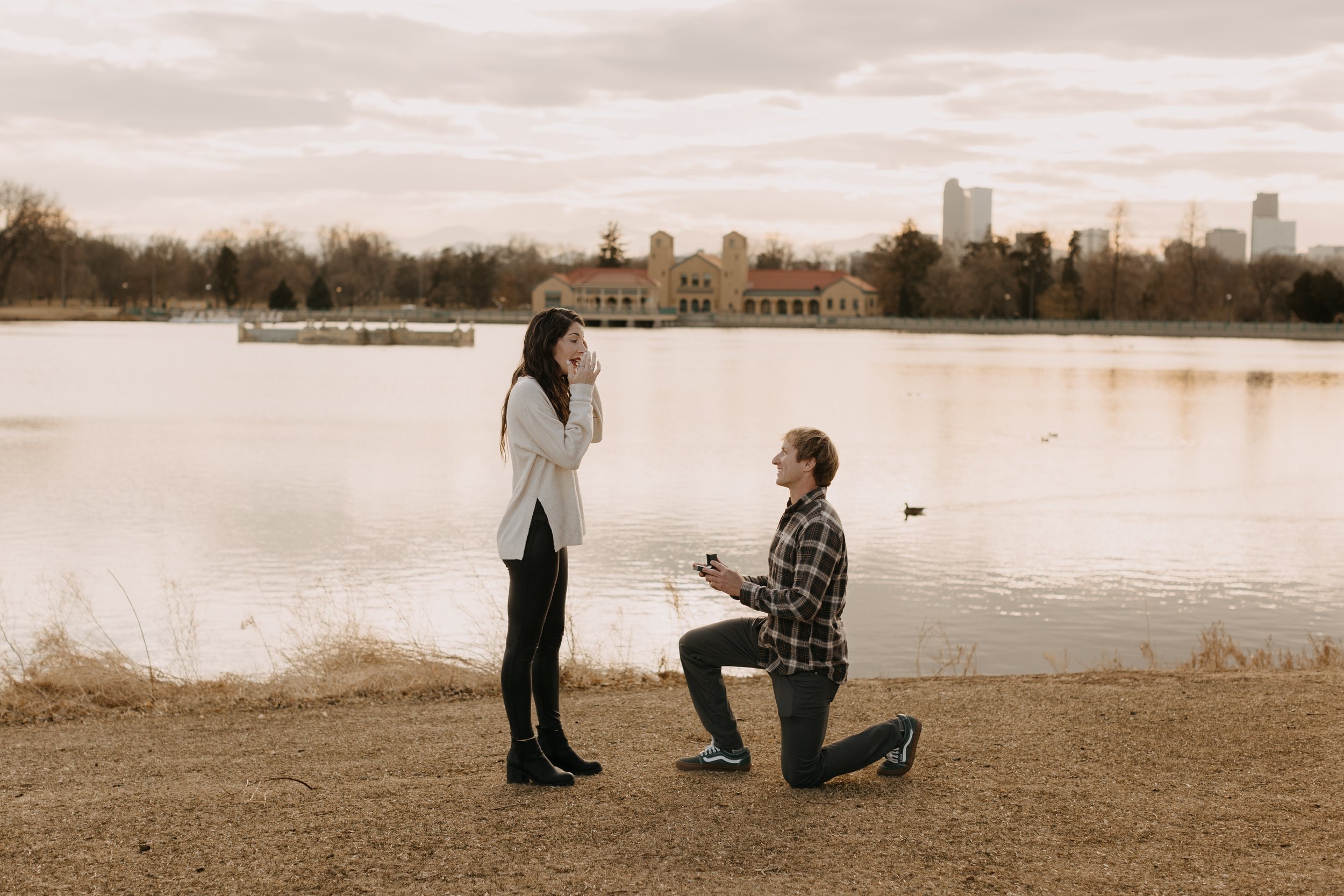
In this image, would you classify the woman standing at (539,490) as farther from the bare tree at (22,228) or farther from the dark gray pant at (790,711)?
the bare tree at (22,228)

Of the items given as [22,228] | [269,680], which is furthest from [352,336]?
[269,680]

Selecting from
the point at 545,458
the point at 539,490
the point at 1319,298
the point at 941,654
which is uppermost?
the point at 1319,298

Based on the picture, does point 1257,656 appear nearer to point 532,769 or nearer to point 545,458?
point 532,769

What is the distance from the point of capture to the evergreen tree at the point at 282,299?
140500 mm

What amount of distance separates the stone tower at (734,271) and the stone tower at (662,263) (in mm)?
6684

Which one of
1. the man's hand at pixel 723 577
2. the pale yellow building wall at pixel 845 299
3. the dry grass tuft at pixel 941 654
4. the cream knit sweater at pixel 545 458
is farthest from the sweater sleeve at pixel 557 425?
the pale yellow building wall at pixel 845 299

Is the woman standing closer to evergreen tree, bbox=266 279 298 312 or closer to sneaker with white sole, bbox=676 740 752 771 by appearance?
sneaker with white sole, bbox=676 740 752 771

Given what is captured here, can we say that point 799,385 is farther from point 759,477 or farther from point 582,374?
point 582,374

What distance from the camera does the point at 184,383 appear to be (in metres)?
50.6

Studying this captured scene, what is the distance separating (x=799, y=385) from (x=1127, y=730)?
1855 inches

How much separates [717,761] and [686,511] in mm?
14746

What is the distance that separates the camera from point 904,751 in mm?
5273

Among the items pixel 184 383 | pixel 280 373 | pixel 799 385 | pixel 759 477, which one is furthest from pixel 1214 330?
pixel 759 477

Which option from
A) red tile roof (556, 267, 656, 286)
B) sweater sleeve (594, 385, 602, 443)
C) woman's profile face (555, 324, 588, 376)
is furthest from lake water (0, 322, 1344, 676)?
red tile roof (556, 267, 656, 286)
